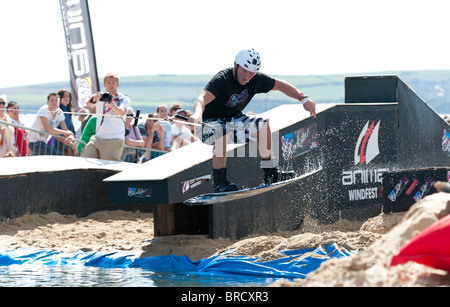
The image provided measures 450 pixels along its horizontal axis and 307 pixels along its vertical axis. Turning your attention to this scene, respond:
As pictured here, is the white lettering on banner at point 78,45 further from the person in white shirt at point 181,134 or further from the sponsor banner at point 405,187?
the sponsor banner at point 405,187

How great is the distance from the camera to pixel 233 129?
9.78 meters

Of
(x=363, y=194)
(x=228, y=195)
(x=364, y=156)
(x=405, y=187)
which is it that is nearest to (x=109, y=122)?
(x=228, y=195)

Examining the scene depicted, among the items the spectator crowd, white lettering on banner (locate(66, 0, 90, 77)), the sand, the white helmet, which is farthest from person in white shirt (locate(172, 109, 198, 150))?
the white helmet

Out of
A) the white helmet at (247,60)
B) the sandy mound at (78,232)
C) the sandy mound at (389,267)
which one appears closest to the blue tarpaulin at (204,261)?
the sandy mound at (78,232)

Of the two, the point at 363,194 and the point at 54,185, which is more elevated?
the point at 54,185

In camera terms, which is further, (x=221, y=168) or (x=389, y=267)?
(x=221, y=168)

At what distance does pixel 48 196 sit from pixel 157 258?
120 inches

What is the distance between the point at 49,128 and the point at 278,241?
18.2 feet

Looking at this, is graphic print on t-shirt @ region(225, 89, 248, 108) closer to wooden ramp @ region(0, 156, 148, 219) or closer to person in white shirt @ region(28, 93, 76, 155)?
wooden ramp @ region(0, 156, 148, 219)

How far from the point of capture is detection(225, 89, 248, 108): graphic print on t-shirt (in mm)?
9633

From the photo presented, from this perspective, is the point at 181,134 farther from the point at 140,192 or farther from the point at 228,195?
the point at 140,192

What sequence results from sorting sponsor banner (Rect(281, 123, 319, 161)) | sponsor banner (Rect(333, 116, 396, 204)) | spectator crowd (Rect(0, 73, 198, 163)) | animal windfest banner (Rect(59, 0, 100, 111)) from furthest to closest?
animal windfest banner (Rect(59, 0, 100, 111)) → sponsor banner (Rect(333, 116, 396, 204)) → spectator crowd (Rect(0, 73, 198, 163)) → sponsor banner (Rect(281, 123, 319, 161))

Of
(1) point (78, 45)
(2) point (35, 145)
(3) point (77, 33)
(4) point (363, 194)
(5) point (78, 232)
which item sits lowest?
(4) point (363, 194)

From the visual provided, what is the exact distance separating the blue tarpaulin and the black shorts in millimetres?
1579
